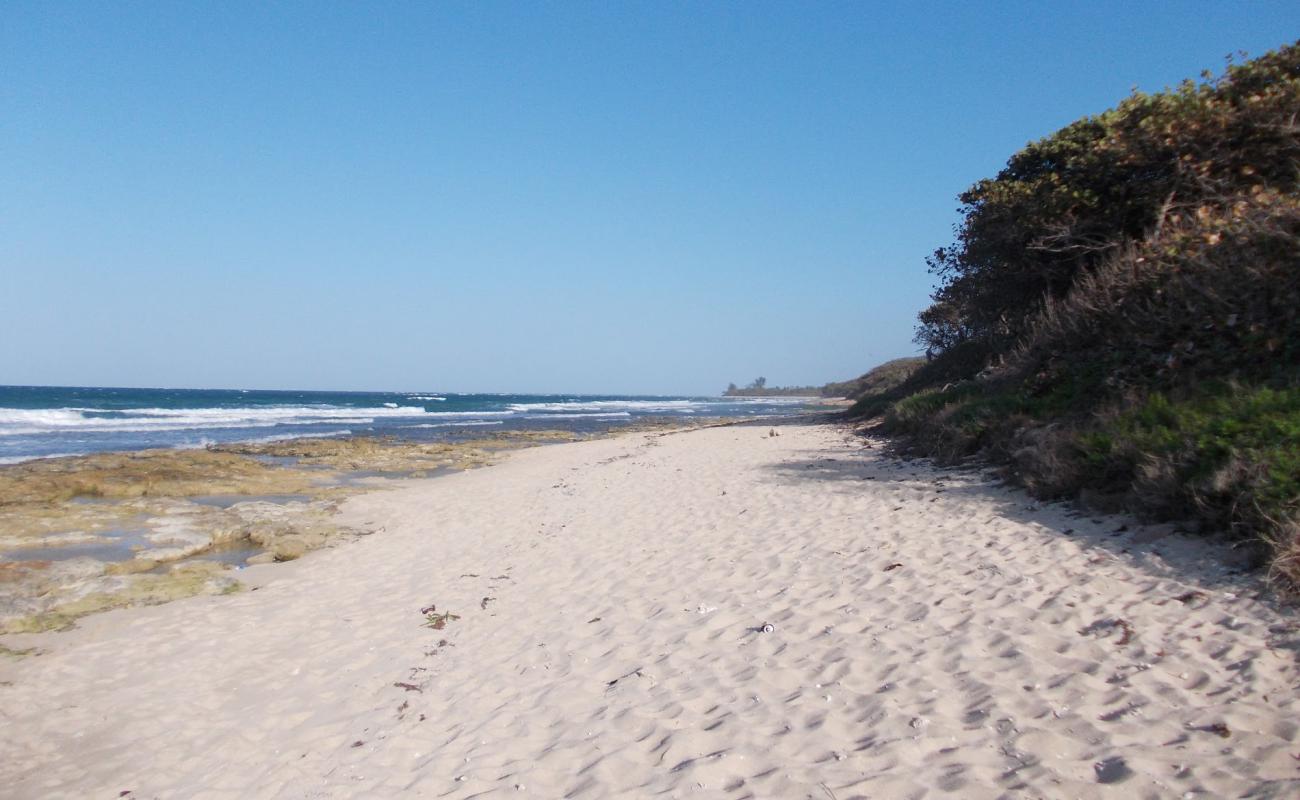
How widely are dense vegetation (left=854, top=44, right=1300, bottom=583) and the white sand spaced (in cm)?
65

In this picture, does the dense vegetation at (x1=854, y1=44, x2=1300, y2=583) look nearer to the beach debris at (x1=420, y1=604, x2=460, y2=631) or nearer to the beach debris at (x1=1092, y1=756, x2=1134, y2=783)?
the beach debris at (x1=1092, y1=756, x2=1134, y2=783)

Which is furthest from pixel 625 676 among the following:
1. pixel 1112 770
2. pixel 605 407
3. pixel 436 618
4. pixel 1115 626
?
pixel 605 407

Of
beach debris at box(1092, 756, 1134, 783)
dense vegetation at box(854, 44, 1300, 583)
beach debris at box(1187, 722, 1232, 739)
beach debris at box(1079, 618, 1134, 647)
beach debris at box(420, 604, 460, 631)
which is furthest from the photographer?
beach debris at box(420, 604, 460, 631)

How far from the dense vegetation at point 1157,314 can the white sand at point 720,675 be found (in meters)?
0.65

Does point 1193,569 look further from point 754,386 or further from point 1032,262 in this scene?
point 754,386

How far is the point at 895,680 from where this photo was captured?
4070mm

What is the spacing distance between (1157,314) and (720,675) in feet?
27.8

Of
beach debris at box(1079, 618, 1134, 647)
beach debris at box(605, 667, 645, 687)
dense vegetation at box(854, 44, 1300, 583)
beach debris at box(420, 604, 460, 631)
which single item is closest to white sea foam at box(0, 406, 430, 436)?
beach debris at box(420, 604, 460, 631)

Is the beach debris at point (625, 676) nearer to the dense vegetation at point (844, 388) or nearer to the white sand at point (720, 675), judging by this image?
the white sand at point (720, 675)

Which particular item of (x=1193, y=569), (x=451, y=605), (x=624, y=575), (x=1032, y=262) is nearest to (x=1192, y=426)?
(x=1193, y=569)

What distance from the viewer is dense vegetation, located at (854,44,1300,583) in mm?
5891

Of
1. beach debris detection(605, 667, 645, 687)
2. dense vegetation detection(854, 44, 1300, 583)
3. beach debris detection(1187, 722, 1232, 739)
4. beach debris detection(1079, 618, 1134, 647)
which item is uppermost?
dense vegetation detection(854, 44, 1300, 583)

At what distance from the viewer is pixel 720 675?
454 centimetres

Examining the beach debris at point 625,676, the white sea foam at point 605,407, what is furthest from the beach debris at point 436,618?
the white sea foam at point 605,407
